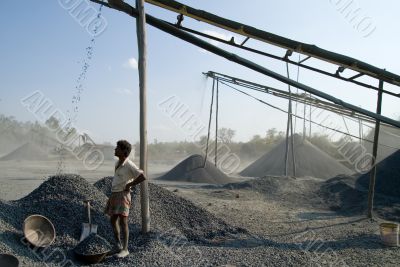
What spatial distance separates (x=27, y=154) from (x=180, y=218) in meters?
31.0

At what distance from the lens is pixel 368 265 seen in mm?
5059

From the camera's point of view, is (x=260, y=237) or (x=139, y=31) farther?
(x=260, y=237)

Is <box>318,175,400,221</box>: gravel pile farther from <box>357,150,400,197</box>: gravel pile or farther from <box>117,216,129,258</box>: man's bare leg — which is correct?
<box>117,216,129,258</box>: man's bare leg

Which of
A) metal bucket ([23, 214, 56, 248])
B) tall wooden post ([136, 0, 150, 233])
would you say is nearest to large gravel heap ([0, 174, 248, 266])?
metal bucket ([23, 214, 56, 248])

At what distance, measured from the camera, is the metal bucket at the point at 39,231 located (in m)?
4.72

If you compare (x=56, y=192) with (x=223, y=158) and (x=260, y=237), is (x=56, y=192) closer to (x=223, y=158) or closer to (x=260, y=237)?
(x=260, y=237)

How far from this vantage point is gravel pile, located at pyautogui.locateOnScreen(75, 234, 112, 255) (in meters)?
4.49

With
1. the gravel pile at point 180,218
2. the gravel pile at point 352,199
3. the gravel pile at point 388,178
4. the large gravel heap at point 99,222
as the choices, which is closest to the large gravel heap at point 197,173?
the gravel pile at point 352,199

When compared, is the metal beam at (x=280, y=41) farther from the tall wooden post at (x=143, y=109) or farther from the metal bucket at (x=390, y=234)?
the metal bucket at (x=390, y=234)

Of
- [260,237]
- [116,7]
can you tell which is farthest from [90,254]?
[116,7]

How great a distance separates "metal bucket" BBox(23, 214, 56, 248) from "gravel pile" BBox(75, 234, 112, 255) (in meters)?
0.48

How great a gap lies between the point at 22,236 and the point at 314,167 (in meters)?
17.4

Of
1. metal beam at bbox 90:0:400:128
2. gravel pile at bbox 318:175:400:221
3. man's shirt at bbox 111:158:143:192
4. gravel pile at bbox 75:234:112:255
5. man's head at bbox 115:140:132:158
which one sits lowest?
gravel pile at bbox 75:234:112:255

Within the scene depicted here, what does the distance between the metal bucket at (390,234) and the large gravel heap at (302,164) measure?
13.4m
